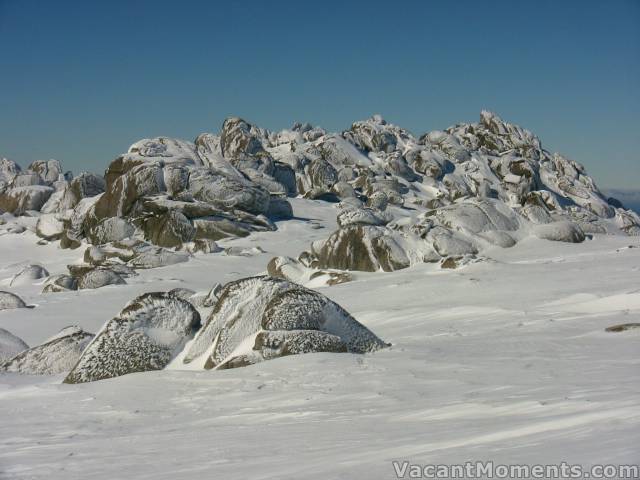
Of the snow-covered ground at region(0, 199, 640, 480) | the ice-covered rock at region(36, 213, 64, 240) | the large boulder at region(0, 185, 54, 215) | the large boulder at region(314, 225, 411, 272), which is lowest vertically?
the snow-covered ground at region(0, 199, 640, 480)

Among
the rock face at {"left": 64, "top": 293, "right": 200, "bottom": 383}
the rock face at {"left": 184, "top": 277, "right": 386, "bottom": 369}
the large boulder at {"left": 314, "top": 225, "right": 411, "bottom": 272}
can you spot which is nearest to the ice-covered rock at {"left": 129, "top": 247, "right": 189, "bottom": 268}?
the large boulder at {"left": 314, "top": 225, "right": 411, "bottom": 272}

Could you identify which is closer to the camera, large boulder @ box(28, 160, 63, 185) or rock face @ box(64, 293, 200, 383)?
rock face @ box(64, 293, 200, 383)

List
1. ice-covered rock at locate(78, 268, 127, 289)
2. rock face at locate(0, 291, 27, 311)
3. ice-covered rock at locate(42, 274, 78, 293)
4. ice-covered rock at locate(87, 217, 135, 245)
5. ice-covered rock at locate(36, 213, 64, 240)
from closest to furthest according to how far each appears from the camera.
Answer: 1. rock face at locate(0, 291, 27, 311)
2. ice-covered rock at locate(78, 268, 127, 289)
3. ice-covered rock at locate(42, 274, 78, 293)
4. ice-covered rock at locate(87, 217, 135, 245)
5. ice-covered rock at locate(36, 213, 64, 240)

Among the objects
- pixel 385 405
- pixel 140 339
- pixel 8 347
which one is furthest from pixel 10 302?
pixel 385 405

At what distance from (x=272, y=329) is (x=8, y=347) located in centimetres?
525

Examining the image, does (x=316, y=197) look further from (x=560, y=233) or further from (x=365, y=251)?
(x=365, y=251)

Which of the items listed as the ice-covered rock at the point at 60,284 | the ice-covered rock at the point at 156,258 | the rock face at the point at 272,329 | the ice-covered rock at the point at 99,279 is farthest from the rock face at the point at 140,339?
the ice-covered rock at the point at 156,258

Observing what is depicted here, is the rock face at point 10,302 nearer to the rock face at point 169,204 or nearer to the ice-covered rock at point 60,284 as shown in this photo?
the ice-covered rock at point 60,284

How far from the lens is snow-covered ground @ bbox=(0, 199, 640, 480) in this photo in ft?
11.2

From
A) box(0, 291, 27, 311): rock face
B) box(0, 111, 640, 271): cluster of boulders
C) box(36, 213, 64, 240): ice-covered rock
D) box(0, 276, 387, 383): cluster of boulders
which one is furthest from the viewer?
box(36, 213, 64, 240): ice-covered rock

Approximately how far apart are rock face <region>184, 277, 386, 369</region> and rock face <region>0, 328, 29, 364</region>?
3.60 m

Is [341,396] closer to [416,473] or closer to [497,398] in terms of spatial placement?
[497,398]

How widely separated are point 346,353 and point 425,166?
56.7m

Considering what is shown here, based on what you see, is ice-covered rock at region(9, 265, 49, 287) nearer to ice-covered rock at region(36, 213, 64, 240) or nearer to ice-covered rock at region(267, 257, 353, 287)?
ice-covered rock at region(267, 257, 353, 287)
